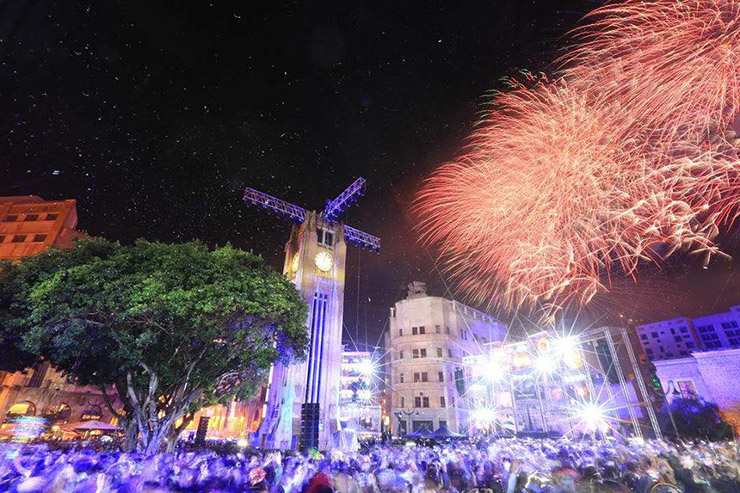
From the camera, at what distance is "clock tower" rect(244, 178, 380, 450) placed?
35312 mm

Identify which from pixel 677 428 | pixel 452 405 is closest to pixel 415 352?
pixel 452 405

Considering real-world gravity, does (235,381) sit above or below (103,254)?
below

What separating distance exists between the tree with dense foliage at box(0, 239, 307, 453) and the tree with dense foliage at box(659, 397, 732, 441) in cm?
3580

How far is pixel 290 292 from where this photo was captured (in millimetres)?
20984

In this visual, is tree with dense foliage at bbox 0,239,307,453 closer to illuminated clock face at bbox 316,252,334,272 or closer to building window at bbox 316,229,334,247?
illuminated clock face at bbox 316,252,334,272

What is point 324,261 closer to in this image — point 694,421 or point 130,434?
point 130,434

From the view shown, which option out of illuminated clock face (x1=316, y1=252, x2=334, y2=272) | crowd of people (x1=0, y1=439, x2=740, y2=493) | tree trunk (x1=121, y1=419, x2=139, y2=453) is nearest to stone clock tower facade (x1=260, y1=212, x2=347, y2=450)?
illuminated clock face (x1=316, y1=252, x2=334, y2=272)

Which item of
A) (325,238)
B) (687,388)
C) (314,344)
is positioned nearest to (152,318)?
(314,344)

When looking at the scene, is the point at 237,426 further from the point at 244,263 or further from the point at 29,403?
the point at 244,263

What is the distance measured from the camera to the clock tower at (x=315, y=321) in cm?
3531

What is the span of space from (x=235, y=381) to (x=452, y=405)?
34411mm

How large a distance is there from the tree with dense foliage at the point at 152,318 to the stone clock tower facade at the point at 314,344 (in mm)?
14797

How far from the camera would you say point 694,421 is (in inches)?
1271

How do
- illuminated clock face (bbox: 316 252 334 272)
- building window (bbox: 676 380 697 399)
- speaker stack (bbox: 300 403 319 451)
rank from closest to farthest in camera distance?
A: speaker stack (bbox: 300 403 319 451), building window (bbox: 676 380 697 399), illuminated clock face (bbox: 316 252 334 272)
